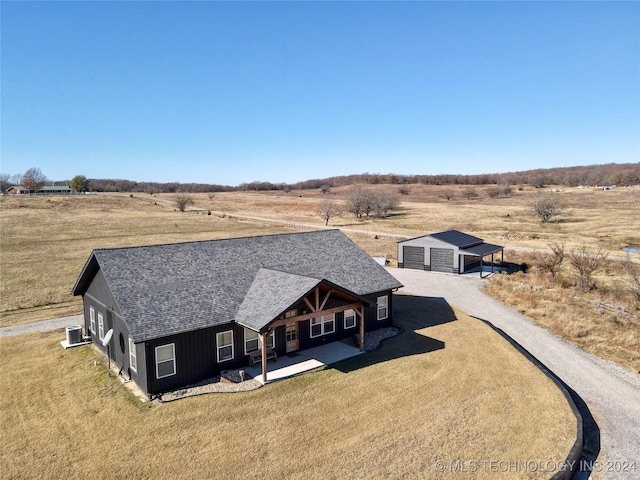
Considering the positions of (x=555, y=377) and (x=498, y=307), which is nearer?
(x=555, y=377)

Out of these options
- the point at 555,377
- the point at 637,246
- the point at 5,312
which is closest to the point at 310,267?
the point at 555,377

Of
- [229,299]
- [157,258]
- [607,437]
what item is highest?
[157,258]

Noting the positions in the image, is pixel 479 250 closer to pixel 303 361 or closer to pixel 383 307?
pixel 383 307

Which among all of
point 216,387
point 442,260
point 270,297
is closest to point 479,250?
point 442,260

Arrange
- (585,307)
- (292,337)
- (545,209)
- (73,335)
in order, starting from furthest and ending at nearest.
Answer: (545,209) < (585,307) < (73,335) < (292,337)

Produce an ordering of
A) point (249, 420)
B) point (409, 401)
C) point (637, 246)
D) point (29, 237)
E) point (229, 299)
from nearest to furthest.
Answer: point (249, 420) → point (409, 401) → point (229, 299) → point (637, 246) → point (29, 237)

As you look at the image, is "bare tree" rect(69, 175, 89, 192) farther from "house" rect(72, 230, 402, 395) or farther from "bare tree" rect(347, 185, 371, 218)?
"house" rect(72, 230, 402, 395)

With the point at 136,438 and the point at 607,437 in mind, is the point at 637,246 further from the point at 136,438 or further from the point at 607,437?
the point at 136,438
